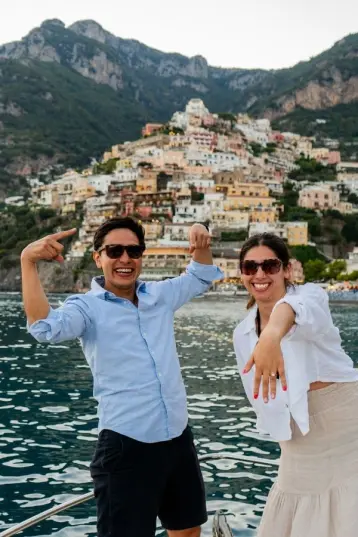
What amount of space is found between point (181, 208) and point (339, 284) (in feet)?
108

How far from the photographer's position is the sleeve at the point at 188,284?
152 inches

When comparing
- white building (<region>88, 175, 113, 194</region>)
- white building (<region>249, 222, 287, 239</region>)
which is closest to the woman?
white building (<region>249, 222, 287, 239</region>)

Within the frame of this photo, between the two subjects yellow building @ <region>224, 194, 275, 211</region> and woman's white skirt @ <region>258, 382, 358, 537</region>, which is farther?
yellow building @ <region>224, 194, 275, 211</region>

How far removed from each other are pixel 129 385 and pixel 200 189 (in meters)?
106

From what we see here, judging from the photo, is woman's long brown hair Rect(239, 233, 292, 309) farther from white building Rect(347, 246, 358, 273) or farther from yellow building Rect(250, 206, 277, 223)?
yellow building Rect(250, 206, 277, 223)

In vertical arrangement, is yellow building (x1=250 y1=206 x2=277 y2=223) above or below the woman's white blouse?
above

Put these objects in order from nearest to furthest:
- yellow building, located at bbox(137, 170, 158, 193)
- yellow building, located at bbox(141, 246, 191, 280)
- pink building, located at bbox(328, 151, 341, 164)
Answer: yellow building, located at bbox(141, 246, 191, 280), yellow building, located at bbox(137, 170, 158, 193), pink building, located at bbox(328, 151, 341, 164)

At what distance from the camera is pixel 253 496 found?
26.4 feet

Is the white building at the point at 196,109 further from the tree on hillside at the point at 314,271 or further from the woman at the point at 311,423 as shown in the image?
the woman at the point at 311,423

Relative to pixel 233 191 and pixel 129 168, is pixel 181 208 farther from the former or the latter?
pixel 129 168

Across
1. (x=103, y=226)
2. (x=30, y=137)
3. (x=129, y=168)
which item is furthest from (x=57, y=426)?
(x=30, y=137)

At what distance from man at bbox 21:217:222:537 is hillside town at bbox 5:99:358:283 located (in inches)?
3057

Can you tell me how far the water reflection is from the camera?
7590mm

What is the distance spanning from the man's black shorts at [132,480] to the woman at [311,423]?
646mm
